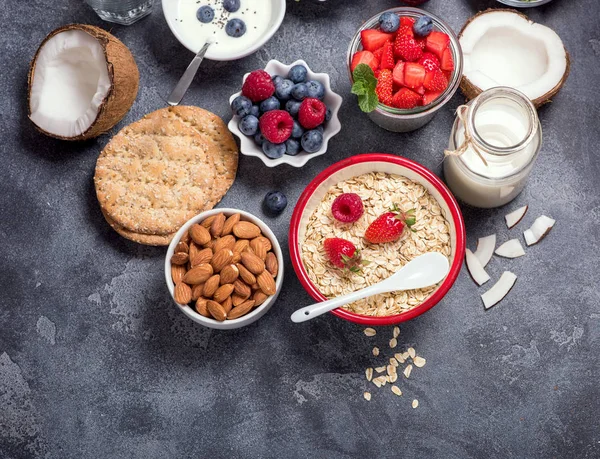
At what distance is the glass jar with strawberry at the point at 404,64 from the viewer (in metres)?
1.79

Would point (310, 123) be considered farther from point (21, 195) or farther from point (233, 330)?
point (21, 195)

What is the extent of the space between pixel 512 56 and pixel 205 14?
2.89ft

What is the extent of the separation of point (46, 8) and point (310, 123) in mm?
893

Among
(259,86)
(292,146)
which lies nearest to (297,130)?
(292,146)

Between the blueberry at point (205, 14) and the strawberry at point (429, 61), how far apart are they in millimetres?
619

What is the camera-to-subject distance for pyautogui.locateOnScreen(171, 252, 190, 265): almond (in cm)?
182

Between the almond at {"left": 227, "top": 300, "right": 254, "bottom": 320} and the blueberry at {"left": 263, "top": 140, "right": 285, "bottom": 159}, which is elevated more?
the blueberry at {"left": 263, "top": 140, "right": 285, "bottom": 159}

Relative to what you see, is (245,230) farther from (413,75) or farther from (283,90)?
(413,75)

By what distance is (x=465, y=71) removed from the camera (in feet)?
6.33

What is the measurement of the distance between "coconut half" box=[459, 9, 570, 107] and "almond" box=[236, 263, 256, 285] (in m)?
0.79

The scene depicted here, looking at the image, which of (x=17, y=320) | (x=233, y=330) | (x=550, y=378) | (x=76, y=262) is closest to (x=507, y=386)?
(x=550, y=378)

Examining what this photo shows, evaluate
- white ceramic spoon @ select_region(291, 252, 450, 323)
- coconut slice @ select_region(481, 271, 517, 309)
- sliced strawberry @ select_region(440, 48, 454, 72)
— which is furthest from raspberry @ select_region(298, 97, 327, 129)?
coconut slice @ select_region(481, 271, 517, 309)

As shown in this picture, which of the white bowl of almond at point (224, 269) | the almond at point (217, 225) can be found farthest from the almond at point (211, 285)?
the almond at point (217, 225)

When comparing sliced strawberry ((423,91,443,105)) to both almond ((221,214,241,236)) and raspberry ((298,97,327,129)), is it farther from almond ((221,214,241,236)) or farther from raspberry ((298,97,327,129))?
almond ((221,214,241,236))
